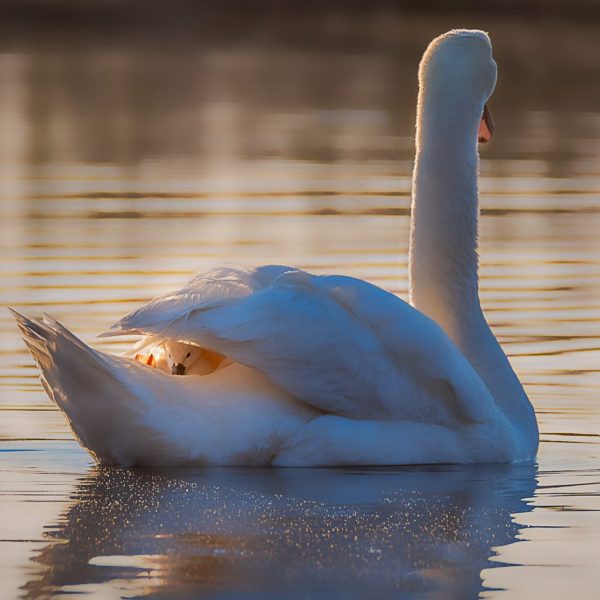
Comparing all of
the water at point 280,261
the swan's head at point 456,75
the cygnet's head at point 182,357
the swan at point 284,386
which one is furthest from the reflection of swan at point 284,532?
the swan's head at point 456,75

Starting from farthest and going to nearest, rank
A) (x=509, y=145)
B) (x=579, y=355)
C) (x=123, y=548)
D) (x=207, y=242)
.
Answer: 1. (x=509, y=145)
2. (x=207, y=242)
3. (x=579, y=355)
4. (x=123, y=548)

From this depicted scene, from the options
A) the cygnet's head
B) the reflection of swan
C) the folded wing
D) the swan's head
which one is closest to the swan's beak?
the swan's head

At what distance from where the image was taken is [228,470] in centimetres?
859

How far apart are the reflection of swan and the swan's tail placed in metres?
0.21

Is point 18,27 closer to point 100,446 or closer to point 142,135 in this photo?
point 142,135

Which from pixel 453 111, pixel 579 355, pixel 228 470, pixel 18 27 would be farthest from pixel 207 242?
pixel 18 27

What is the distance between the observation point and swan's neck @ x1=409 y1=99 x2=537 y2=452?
9789mm

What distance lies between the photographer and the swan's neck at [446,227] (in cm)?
979

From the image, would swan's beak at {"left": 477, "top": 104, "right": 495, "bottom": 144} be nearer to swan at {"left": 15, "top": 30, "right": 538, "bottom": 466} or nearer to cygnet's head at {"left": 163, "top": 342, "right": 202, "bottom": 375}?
swan at {"left": 15, "top": 30, "right": 538, "bottom": 466}

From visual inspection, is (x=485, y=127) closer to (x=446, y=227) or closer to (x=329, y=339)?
(x=446, y=227)

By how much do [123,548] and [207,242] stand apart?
8.69 m

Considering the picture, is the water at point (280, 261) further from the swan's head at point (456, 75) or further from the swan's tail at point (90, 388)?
the swan's head at point (456, 75)

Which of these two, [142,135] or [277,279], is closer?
[277,279]

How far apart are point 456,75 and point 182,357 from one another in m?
2.00
